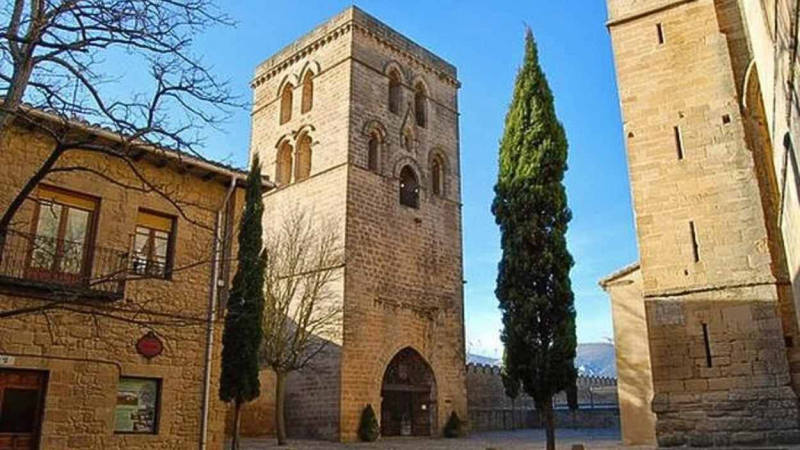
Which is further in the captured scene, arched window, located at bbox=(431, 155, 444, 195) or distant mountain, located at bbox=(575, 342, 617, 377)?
distant mountain, located at bbox=(575, 342, 617, 377)

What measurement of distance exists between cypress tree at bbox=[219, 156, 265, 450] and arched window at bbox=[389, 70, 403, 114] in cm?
1058

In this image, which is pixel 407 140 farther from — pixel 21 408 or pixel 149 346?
pixel 21 408

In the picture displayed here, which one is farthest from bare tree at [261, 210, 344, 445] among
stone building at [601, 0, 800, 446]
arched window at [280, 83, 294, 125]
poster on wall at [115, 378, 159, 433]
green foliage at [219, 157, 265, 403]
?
stone building at [601, 0, 800, 446]

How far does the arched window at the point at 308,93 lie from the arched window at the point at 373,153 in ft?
10.1

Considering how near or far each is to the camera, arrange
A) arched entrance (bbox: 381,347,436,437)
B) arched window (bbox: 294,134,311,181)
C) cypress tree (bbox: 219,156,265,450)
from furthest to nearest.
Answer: arched window (bbox: 294,134,311,181) → arched entrance (bbox: 381,347,436,437) → cypress tree (bbox: 219,156,265,450)

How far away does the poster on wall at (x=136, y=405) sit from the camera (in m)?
10.0

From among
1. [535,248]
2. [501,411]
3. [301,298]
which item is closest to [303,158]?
[301,298]

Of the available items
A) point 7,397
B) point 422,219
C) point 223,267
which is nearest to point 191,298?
point 223,267

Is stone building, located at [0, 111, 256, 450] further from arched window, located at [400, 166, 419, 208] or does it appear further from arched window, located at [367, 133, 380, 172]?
arched window, located at [400, 166, 419, 208]

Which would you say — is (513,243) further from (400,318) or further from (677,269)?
(400,318)

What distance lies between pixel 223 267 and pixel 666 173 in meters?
8.12

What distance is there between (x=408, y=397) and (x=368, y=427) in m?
3.28

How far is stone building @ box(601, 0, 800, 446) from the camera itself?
8656mm

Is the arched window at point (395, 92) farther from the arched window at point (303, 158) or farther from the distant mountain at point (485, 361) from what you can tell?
the distant mountain at point (485, 361)
